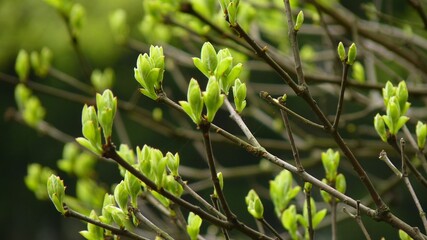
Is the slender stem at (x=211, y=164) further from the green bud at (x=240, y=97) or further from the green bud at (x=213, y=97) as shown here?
the green bud at (x=240, y=97)

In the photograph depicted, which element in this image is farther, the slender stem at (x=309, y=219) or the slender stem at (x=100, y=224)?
the slender stem at (x=309, y=219)

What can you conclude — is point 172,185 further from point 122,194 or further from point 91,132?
point 91,132

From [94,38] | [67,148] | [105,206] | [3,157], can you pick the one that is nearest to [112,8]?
[94,38]

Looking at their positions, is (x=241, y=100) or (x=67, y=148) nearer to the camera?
(x=241, y=100)

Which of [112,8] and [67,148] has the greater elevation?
[112,8]

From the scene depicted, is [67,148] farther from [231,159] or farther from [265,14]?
[231,159]

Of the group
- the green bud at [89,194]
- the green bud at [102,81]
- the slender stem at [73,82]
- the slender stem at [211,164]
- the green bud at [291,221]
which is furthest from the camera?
the green bud at [102,81]

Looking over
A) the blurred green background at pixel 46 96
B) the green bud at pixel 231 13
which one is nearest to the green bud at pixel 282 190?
the green bud at pixel 231 13

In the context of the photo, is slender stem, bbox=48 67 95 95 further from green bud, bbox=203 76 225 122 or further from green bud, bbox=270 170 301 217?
green bud, bbox=203 76 225 122

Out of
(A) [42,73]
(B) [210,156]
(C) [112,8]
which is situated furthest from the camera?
(C) [112,8]
